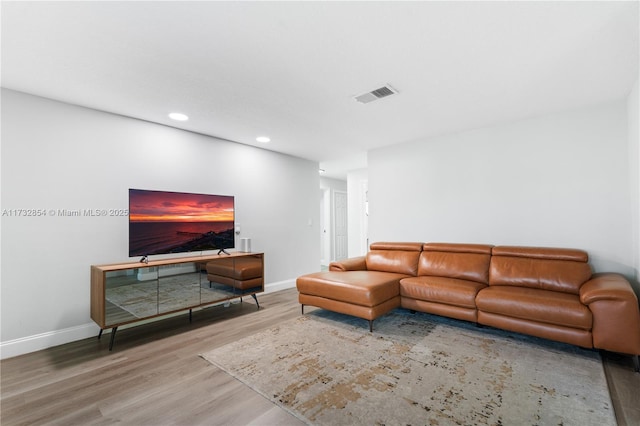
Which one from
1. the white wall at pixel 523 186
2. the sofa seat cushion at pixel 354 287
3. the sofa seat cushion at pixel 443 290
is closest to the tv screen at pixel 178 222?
the sofa seat cushion at pixel 354 287

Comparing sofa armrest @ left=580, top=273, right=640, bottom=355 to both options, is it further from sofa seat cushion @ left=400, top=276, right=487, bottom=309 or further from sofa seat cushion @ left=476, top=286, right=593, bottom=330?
sofa seat cushion @ left=400, top=276, right=487, bottom=309

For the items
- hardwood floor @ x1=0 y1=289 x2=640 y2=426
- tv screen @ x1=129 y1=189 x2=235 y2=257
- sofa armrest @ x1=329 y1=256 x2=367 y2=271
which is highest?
tv screen @ x1=129 y1=189 x2=235 y2=257

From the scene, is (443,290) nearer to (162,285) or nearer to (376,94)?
(376,94)

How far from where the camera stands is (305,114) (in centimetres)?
336

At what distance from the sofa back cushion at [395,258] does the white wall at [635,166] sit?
6.89 feet

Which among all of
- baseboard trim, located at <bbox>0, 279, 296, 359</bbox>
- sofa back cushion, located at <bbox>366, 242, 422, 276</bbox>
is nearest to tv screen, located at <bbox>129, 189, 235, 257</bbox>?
baseboard trim, located at <bbox>0, 279, 296, 359</bbox>

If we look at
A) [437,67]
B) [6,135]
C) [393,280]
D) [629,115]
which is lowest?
[393,280]

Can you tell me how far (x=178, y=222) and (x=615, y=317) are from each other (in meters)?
4.20

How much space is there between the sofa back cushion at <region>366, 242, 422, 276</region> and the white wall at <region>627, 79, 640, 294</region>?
6.89ft

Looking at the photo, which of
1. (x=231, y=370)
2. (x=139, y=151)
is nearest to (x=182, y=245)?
(x=139, y=151)

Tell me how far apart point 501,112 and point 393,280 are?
7.68 ft

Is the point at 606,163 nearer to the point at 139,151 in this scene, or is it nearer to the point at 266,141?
the point at 266,141

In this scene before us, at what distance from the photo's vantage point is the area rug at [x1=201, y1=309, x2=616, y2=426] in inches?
68.7

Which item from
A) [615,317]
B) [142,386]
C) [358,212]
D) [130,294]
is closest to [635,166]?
[615,317]
